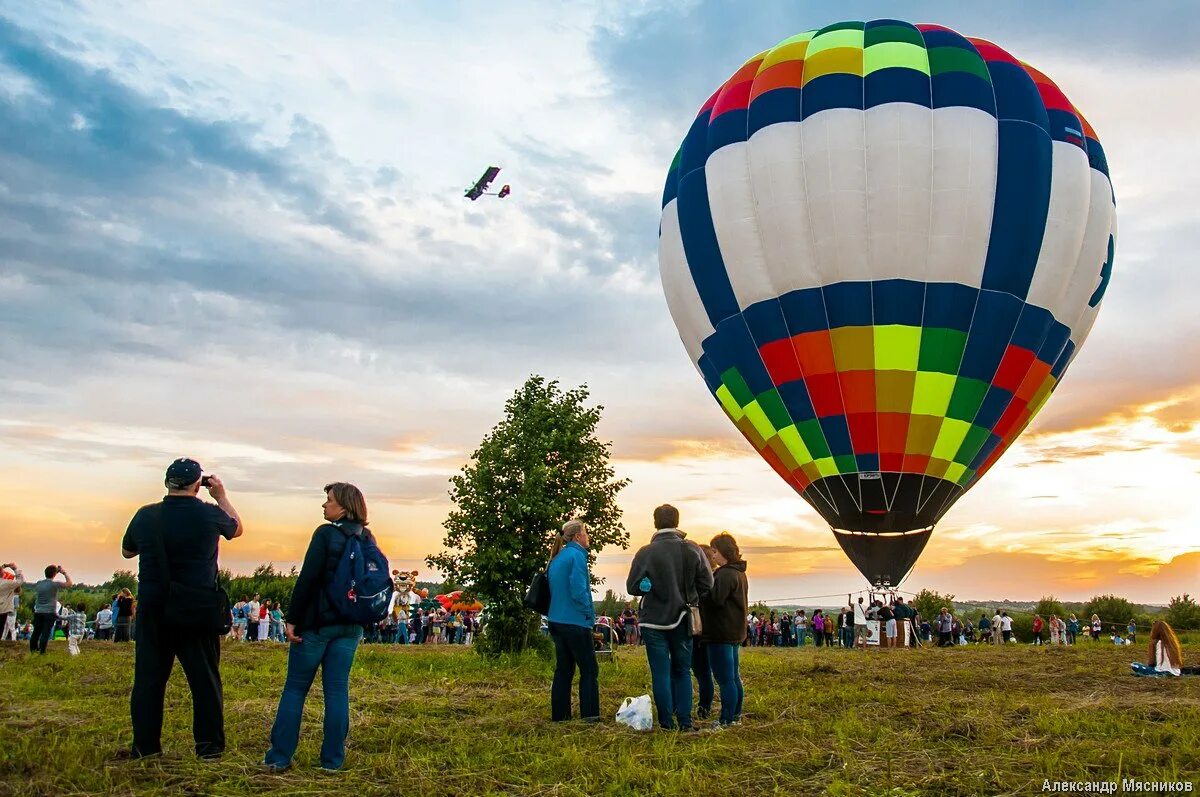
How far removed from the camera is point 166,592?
5449 mm

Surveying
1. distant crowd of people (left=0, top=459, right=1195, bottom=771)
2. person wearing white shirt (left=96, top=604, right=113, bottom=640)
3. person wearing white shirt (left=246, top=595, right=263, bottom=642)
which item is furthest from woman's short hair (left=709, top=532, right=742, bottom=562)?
person wearing white shirt (left=96, top=604, right=113, bottom=640)

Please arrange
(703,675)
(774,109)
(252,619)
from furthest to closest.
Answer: (252,619) → (774,109) → (703,675)

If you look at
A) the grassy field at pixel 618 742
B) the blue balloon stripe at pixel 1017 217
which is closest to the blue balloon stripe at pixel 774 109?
the blue balloon stripe at pixel 1017 217

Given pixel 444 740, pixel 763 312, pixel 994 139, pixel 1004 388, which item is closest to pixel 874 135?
pixel 994 139

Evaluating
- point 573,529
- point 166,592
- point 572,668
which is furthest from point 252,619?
point 166,592

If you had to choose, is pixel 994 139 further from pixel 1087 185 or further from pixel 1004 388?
pixel 1004 388

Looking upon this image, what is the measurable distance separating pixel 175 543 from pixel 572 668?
3.55 metres

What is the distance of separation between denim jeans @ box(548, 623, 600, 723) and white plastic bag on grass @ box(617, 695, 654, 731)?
0.26 meters

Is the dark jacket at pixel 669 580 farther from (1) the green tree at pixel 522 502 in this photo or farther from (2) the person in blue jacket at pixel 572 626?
(1) the green tree at pixel 522 502

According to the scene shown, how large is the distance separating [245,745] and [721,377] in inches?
546

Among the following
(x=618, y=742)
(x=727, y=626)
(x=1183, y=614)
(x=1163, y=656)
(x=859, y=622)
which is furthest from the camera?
(x=1183, y=614)

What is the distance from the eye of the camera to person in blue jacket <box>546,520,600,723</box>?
754 centimetres

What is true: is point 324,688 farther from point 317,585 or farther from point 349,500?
point 349,500

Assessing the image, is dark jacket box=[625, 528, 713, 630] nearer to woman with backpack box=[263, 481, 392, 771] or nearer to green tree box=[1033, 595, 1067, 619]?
woman with backpack box=[263, 481, 392, 771]
